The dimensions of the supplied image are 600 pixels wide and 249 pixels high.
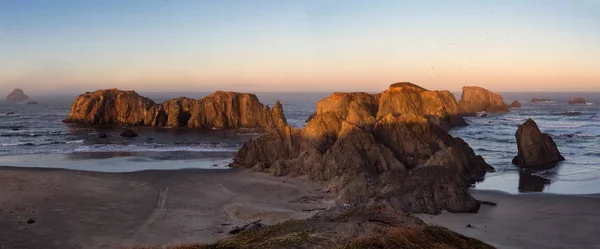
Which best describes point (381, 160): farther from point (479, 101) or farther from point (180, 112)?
point (479, 101)

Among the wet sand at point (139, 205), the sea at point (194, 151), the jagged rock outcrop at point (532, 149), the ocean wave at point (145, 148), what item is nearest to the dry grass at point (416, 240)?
the wet sand at point (139, 205)

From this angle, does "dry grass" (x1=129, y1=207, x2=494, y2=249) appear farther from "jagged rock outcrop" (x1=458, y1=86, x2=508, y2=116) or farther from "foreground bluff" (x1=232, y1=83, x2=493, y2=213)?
"jagged rock outcrop" (x1=458, y1=86, x2=508, y2=116)

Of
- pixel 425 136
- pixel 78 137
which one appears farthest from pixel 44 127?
pixel 425 136

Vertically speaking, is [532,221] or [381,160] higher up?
[381,160]

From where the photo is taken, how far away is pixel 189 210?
27.1 m

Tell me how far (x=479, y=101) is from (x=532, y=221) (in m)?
112

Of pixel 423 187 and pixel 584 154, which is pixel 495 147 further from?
pixel 423 187

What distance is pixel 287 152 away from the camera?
137ft

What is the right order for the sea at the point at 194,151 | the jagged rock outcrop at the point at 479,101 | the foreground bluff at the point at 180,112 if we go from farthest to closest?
the jagged rock outcrop at the point at 479,101, the foreground bluff at the point at 180,112, the sea at the point at 194,151

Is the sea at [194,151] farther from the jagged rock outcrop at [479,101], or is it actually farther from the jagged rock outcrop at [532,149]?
the jagged rock outcrop at [479,101]

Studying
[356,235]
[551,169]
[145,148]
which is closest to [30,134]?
[145,148]

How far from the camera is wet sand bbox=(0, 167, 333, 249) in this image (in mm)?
22219

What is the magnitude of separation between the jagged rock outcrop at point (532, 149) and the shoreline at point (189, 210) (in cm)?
1194

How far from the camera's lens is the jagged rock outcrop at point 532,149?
41562 millimetres
